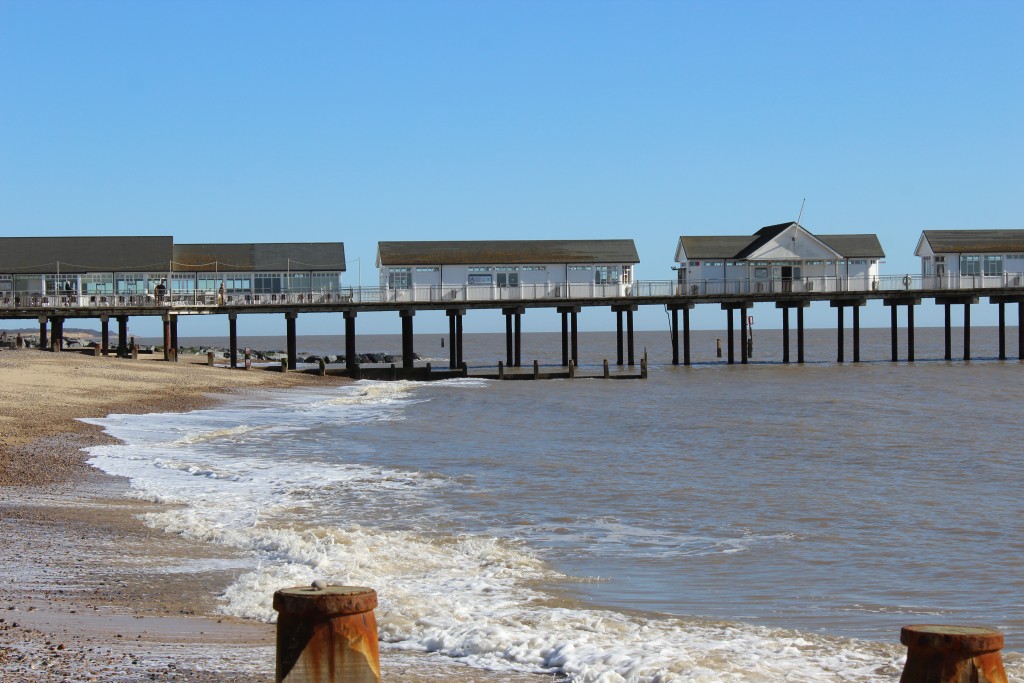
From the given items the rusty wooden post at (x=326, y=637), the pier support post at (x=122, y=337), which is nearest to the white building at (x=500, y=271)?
the pier support post at (x=122, y=337)

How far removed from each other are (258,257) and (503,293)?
1254cm

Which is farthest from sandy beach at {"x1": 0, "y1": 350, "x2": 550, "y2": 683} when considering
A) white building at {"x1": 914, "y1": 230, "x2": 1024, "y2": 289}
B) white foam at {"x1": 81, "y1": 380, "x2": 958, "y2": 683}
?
white building at {"x1": 914, "y1": 230, "x2": 1024, "y2": 289}

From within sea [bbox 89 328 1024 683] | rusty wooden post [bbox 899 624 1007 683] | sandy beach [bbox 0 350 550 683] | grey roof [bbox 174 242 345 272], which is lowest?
sea [bbox 89 328 1024 683]

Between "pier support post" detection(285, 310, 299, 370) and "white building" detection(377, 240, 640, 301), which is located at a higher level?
"white building" detection(377, 240, 640, 301)

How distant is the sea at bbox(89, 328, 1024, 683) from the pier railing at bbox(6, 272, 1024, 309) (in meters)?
20.4

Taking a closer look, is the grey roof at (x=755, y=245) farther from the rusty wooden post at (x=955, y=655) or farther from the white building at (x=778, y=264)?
the rusty wooden post at (x=955, y=655)

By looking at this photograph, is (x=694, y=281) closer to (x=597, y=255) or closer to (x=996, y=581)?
(x=597, y=255)

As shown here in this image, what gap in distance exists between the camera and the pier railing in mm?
51531

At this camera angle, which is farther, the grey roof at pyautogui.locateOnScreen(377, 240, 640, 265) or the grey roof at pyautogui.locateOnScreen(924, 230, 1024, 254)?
the grey roof at pyautogui.locateOnScreen(924, 230, 1024, 254)

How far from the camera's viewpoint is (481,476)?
65.7 feet

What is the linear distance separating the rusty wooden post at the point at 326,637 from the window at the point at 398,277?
168 feet

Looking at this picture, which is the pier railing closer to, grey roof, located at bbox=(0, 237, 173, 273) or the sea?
grey roof, located at bbox=(0, 237, 173, 273)

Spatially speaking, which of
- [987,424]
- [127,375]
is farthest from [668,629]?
[127,375]

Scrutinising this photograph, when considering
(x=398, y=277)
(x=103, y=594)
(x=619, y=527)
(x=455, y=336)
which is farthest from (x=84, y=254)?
(x=103, y=594)
